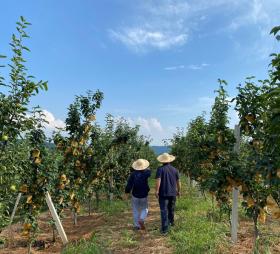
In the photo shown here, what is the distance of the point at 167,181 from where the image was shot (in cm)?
766

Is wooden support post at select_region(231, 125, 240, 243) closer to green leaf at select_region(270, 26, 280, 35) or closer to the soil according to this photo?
the soil

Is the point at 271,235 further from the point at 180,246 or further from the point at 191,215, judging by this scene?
the point at 191,215

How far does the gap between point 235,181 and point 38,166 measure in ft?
11.4

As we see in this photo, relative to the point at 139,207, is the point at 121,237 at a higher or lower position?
lower

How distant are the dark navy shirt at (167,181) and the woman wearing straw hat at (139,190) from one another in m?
0.69

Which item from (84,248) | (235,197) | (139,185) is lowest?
(84,248)

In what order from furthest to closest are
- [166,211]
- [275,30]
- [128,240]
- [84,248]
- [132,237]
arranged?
[166,211] → [132,237] → [128,240] → [84,248] → [275,30]

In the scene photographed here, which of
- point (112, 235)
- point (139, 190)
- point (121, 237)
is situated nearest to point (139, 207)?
point (139, 190)

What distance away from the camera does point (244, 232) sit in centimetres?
740

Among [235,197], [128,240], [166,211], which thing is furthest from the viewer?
[166,211]

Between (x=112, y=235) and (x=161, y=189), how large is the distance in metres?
1.39

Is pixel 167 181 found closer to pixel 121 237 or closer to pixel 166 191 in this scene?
pixel 166 191

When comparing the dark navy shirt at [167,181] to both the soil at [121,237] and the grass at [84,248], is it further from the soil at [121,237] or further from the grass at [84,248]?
the grass at [84,248]

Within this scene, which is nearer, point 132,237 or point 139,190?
point 132,237
